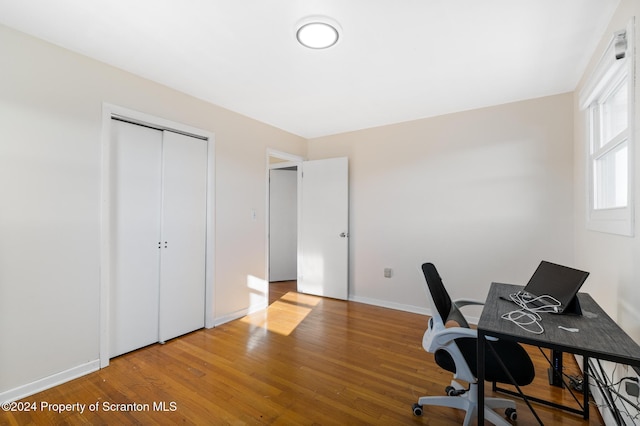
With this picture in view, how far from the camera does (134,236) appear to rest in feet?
8.68

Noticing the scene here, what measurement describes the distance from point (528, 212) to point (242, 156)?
338 centimetres

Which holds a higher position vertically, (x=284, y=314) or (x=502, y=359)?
(x=502, y=359)

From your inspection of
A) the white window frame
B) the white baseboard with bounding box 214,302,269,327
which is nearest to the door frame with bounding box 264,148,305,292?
the white baseboard with bounding box 214,302,269,327

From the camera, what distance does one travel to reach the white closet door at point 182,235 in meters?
2.87

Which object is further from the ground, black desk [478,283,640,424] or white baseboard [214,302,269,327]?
black desk [478,283,640,424]

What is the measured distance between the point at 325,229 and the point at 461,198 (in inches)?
76.9

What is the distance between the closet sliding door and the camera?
255 centimetres

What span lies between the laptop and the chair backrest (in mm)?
463

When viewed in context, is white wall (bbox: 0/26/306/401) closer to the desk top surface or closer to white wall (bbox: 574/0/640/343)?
the desk top surface

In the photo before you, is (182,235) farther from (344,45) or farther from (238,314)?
(344,45)

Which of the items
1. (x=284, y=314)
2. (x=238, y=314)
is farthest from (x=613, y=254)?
(x=238, y=314)

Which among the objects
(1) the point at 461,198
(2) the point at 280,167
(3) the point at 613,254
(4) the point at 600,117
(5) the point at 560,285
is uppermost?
(2) the point at 280,167

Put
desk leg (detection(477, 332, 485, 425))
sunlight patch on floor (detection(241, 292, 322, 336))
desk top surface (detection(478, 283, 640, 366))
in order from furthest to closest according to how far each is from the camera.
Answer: sunlight patch on floor (detection(241, 292, 322, 336)) < desk leg (detection(477, 332, 485, 425)) < desk top surface (detection(478, 283, 640, 366))

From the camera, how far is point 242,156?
3588 mm
